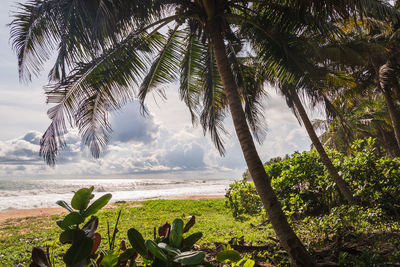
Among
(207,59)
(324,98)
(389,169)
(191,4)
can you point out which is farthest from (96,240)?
(389,169)

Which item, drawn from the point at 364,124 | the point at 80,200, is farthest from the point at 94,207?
the point at 364,124

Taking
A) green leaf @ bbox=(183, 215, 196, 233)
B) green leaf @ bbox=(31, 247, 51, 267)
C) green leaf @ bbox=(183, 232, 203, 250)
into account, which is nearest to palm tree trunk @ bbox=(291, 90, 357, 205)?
green leaf @ bbox=(183, 215, 196, 233)

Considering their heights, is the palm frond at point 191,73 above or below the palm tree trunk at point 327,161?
above

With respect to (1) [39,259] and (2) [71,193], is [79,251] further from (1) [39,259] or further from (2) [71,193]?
(2) [71,193]

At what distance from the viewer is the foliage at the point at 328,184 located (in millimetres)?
5434

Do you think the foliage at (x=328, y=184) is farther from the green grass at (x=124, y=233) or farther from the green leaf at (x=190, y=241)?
the green leaf at (x=190, y=241)

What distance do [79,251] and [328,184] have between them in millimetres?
6835

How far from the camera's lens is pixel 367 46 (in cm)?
525

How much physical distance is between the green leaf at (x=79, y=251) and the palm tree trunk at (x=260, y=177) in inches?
92.7

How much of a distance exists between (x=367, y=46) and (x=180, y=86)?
4323 millimetres

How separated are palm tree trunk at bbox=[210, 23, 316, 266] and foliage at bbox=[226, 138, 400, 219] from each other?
1.90 meters

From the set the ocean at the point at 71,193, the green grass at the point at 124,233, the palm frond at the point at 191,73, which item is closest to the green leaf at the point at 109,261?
the green grass at the point at 124,233

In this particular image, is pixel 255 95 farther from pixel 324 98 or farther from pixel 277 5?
pixel 277 5

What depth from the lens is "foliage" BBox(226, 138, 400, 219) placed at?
5.43m
